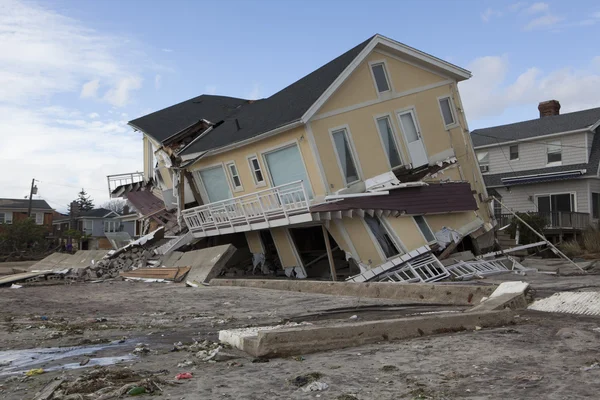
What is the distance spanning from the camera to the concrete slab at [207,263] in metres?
19.8

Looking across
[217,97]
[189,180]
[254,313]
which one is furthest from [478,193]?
[217,97]

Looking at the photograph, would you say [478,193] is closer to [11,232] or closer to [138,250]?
[138,250]

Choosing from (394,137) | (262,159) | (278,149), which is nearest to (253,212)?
(262,159)

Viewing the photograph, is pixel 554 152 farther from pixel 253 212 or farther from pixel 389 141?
pixel 253 212

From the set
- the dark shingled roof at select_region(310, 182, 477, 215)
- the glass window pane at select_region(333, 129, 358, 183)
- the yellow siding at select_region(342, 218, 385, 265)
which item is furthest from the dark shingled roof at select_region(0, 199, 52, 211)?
the dark shingled roof at select_region(310, 182, 477, 215)

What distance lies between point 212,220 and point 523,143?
21.9 m

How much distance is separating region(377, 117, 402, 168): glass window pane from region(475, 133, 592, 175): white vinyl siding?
18582 millimetres

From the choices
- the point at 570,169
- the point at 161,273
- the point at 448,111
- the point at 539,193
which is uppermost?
the point at 448,111

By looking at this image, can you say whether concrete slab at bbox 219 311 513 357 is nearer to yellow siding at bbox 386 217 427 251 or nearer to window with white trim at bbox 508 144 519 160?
yellow siding at bbox 386 217 427 251

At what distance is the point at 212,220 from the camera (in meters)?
23.3

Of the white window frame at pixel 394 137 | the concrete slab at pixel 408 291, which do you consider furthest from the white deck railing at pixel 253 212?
the concrete slab at pixel 408 291

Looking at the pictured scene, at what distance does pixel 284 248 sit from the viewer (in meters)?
21.5

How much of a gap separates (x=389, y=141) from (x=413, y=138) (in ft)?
3.43

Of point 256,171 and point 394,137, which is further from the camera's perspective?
point 256,171
